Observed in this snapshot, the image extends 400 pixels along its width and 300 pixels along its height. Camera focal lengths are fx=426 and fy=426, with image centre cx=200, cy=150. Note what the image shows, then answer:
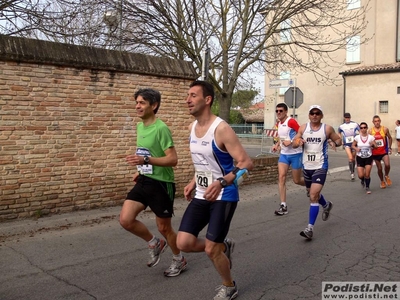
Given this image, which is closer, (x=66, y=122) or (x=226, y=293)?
(x=226, y=293)

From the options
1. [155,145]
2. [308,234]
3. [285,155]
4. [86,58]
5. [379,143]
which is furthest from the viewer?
[379,143]

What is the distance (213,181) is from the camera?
3.79 m

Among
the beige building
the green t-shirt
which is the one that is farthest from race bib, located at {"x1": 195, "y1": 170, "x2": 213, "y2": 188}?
the beige building

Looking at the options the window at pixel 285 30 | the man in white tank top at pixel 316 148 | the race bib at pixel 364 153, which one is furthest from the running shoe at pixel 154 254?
the window at pixel 285 30

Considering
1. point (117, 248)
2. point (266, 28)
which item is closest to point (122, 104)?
point (117, 248)

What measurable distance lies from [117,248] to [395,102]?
25949 millimetres

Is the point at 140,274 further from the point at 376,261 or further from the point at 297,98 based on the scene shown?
the point at 297,98

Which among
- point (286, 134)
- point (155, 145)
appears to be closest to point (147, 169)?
point (155, 145)

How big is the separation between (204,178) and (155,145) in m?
0.88

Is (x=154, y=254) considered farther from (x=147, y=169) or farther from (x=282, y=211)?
(x=282, y=211)

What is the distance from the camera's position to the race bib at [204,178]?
3821 millimetres

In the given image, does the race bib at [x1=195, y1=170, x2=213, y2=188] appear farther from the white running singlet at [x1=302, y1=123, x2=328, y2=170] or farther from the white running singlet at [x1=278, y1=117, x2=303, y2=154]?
the white running singlet at [x1=278, y1=117, x2=303, y2=154]

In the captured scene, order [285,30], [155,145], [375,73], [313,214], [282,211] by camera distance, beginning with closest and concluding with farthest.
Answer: [155,145], [313,214], [282,211], [285,30], [375,73]

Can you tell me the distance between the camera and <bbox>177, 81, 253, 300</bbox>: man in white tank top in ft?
12.0
